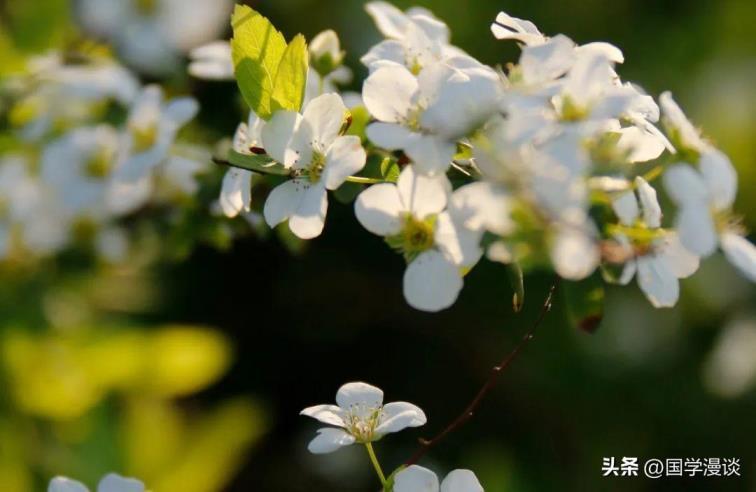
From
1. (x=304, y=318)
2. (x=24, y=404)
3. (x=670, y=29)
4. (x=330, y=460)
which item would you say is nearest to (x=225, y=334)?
(x=304, y=318)

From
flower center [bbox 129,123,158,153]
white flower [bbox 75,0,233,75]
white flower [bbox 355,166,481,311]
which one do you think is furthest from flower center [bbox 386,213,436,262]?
white flower [bbox 75,0,233,75]

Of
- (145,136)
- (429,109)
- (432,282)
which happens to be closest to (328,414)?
(432,282)

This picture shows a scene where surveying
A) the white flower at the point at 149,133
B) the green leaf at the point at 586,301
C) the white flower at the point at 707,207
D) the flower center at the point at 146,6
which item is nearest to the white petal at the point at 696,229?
the white flower at the point at 707,207

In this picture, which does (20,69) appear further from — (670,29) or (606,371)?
(670,29)

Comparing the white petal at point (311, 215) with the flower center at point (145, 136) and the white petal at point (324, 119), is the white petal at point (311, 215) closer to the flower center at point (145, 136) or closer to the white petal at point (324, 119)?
the white petal at point (324, 119)

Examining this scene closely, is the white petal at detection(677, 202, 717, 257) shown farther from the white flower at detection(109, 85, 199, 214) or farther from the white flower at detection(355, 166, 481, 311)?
the white flower at detection(109, 85, 199, 214)
